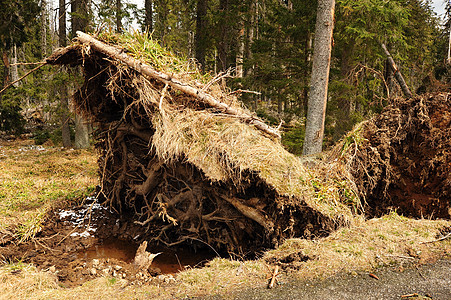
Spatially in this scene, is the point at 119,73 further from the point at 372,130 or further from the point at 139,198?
the point at 372,130

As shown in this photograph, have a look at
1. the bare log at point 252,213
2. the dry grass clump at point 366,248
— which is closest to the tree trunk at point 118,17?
the bare log at point 252,213

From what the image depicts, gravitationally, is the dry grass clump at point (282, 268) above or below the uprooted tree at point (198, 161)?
below

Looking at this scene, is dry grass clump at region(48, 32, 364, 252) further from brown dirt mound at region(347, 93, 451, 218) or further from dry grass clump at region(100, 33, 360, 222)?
brown dirt mound at region(347, 93, 451, 218)

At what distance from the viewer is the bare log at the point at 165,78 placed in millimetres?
5492

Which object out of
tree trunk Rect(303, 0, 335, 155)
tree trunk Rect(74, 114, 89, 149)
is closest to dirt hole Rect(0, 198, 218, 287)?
tree trunk Rect(303, 0, 335, 155)

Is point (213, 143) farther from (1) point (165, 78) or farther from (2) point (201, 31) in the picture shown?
(2) point (201, 31)

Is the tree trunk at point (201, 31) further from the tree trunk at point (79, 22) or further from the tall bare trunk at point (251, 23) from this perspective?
the tree trunk at point (79, 22)

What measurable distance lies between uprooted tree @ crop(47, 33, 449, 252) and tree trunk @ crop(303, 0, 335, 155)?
7.36ft

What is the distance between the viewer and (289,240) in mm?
4570

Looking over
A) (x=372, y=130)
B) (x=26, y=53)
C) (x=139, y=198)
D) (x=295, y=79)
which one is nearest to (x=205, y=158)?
(x=139, y=198)

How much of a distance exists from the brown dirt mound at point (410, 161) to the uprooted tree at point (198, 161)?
148 millimetres

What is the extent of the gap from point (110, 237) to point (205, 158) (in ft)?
10.2

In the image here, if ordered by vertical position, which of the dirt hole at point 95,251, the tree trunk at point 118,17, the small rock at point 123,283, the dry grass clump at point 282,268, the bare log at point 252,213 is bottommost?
the dirt hole at point 95,251

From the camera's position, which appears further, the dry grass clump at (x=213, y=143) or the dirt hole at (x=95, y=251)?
the dry grass clump at (x=213, y=143)
